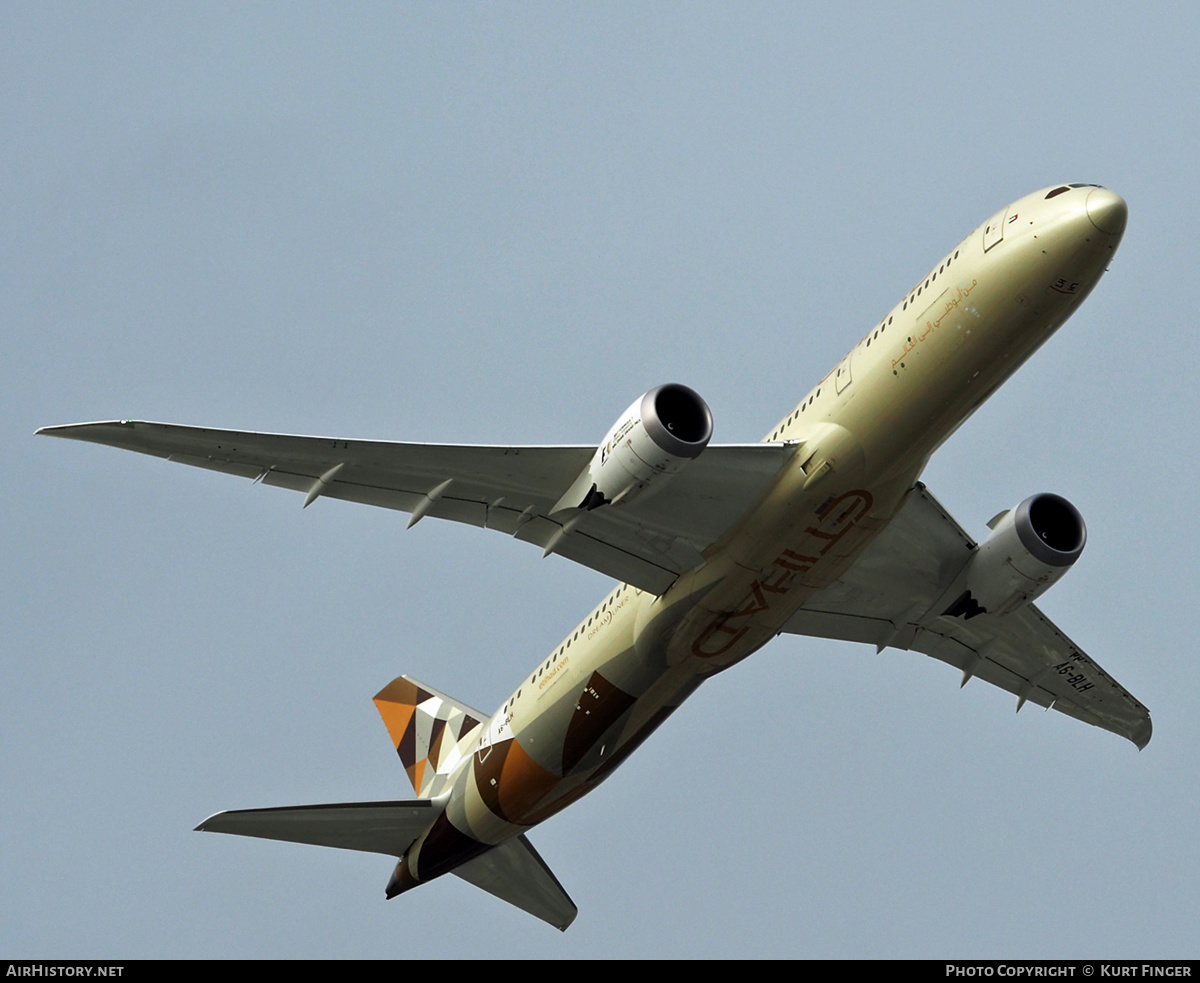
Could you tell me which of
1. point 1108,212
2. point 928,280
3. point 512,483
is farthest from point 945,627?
point 1108,212

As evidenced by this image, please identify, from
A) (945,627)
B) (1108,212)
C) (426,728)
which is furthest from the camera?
→ (426,728)

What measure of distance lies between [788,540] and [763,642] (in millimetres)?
3068

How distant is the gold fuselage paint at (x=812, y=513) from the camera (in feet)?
84.8

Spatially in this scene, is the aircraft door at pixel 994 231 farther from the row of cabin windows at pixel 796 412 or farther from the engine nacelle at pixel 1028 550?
the engine nacelle at pixel 1028 550

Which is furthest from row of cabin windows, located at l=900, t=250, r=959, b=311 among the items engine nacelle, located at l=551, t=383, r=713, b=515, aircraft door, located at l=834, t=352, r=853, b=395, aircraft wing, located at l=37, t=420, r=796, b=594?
engine nacelle, located at l=551, t=383, r=713, b=515

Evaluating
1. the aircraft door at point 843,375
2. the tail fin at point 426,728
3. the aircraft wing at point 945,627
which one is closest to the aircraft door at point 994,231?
the aircraft door at point 843,375

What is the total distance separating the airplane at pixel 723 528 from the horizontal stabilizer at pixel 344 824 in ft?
0.16

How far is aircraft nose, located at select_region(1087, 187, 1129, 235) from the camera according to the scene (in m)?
25.1

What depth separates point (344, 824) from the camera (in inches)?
1324

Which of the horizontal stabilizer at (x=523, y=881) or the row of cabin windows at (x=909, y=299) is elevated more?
the row of cabin windows at (x=909, y=299)

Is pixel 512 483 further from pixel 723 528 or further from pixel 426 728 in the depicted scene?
pixel 426 728

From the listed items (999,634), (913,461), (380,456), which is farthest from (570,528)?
(999,634)

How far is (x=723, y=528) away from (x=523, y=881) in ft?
40.1

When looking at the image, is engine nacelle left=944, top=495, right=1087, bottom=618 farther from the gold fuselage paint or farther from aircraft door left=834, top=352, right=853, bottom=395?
aircraft door left=834, top=352, right=853, bottom=395
